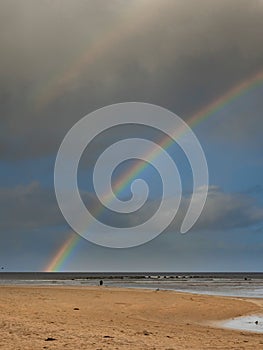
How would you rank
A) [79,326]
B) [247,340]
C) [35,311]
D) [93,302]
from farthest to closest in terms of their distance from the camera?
[93,302], [35,311], [79,326], [247,340]

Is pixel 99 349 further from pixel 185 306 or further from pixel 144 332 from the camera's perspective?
pixel 185 306

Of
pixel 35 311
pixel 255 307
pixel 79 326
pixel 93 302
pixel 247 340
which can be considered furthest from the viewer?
A: pixel 255 307

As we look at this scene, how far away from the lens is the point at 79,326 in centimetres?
1983

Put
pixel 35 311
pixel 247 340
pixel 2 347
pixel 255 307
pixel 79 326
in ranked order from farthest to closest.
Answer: pixel 255 307 < pixel 35 311 < pixel 79 326 < pixel 247 340 < pixel 2 347

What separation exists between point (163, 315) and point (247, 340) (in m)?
12.4

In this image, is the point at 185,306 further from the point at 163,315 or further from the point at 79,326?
the point at 79,326

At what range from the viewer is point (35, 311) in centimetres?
2508

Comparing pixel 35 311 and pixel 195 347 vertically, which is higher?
pixel 35 311

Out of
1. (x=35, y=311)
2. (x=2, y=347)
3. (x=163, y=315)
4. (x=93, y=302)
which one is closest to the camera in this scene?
(x=2, y=347)

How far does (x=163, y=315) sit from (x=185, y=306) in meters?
6.14

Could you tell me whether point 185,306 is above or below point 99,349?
above

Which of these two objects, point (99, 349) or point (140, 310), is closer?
point (99, 349)

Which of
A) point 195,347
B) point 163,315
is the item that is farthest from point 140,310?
point 195,347

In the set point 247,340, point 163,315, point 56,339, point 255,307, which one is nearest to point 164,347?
point 56,339
